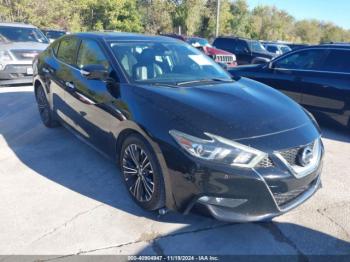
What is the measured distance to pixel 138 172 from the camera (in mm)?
3086

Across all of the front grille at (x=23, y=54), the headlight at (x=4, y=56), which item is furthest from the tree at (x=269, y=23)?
the headlight at (x=4, y=56)

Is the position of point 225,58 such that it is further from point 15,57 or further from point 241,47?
point 15,57

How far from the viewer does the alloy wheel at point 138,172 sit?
293 cm

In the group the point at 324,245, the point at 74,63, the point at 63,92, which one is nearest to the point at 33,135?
the point at 63,92

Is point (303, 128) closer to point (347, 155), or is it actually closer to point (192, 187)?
point (192, 187)

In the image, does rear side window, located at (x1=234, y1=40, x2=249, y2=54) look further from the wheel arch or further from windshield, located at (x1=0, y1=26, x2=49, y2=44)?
the wheel arch

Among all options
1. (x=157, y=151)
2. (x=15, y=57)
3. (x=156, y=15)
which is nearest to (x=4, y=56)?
(x=15, y=57)

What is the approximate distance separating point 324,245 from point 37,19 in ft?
91.3

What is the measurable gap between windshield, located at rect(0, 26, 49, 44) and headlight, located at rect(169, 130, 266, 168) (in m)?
8.78

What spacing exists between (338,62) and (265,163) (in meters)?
3.93

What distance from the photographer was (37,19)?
25.8 meters

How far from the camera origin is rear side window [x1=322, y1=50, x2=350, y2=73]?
5.44 m

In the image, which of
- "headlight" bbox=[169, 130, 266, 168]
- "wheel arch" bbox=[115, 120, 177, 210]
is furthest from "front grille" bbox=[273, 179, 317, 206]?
"wheel arch" bbox=[115, 120, 177, 210]

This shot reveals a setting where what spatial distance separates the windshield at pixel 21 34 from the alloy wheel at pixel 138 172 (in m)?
7.99
